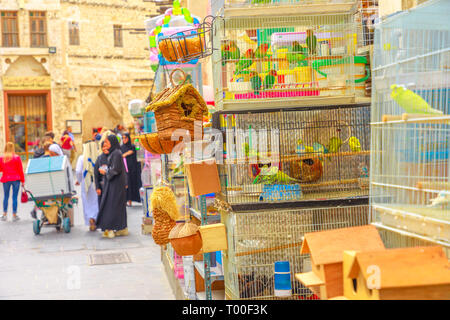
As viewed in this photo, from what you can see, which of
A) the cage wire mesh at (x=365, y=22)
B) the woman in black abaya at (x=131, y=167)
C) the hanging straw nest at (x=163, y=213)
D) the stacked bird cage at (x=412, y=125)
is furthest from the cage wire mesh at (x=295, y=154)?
the woman in black abaya at (x=131, y=167)

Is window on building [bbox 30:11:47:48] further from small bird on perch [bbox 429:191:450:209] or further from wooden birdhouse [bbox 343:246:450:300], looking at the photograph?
wooden birdhouse [bbox 343:246:450:300]

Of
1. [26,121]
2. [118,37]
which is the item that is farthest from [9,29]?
[118,37]

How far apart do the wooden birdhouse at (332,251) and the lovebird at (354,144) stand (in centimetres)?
180

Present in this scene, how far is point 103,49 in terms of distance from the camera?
100 feet

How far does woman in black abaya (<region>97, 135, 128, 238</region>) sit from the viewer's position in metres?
10.9

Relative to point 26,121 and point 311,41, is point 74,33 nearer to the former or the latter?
point 26,121

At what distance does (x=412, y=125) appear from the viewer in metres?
A: 3.10

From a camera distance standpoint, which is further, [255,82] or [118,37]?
[118,37]

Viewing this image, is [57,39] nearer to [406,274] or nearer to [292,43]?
[292,43]

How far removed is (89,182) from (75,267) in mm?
3611

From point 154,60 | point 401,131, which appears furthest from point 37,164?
point 401,131

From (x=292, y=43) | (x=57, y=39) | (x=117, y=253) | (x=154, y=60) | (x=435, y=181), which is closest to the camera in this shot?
(x=435, y=181)

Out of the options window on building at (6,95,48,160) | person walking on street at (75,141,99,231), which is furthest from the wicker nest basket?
window on building at (6,95,48,160)
